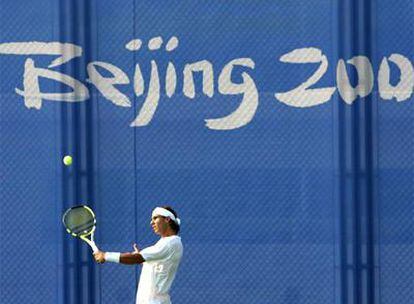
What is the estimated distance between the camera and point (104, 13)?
31.4 feet

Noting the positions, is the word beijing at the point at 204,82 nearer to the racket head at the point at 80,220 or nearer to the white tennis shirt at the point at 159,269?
the racket head at the point at 80,220

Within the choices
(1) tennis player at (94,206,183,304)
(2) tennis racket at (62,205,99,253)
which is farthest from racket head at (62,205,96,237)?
(1) tennis player at (94,206,183,304)

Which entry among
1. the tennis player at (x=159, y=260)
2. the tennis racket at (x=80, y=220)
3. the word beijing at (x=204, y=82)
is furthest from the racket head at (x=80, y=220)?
the word beijing at (x=204, y=82)

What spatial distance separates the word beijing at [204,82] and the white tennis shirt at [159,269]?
1.45 meters

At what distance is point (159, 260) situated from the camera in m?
8.34

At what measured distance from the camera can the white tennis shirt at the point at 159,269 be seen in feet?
27.3

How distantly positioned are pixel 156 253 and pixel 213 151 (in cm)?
A: 148

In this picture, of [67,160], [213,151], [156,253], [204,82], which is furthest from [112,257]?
[204,82]

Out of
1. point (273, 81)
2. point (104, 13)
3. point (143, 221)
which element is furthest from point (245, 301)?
point (104, 13)

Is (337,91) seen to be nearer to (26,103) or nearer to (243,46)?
(243,46)

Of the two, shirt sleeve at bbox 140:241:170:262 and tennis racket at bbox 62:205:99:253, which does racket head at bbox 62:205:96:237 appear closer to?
tennis racket at bbox 62:205:99:253

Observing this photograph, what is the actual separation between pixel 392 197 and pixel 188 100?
1.60 meters

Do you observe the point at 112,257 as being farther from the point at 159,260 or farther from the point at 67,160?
the point at 67,160

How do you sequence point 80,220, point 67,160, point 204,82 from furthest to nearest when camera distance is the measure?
point 204,82, point 67,160, point 80,220
